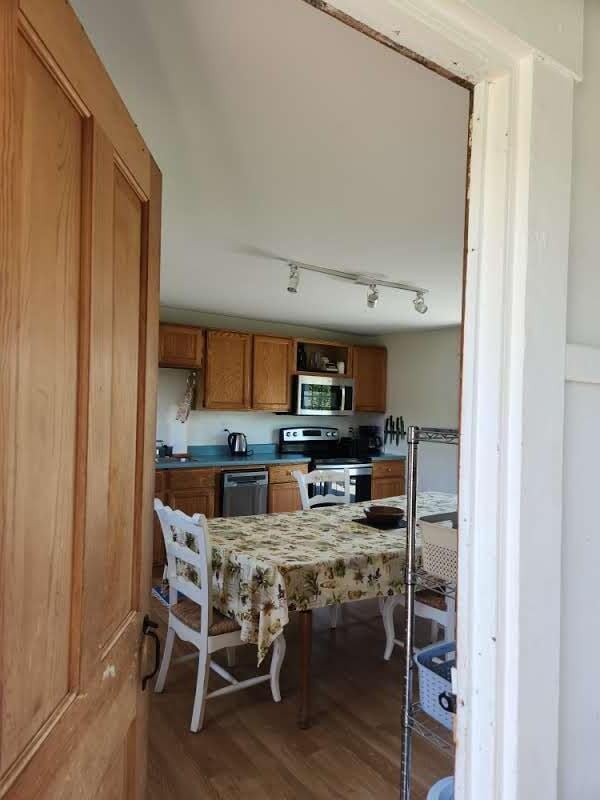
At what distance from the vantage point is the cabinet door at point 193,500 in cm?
427

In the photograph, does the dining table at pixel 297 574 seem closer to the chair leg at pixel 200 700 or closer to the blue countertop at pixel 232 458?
the chair leg at pixel 200 700

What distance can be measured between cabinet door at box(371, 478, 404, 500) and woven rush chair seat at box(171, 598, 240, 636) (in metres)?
3.25

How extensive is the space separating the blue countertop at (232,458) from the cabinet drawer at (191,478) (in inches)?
1.8

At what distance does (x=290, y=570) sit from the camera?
209cm

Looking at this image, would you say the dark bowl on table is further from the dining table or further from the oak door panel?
the oak door panel

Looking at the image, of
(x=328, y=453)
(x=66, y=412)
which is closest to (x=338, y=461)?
(x=328, y=453)

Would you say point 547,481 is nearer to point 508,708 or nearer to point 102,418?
point 508,708

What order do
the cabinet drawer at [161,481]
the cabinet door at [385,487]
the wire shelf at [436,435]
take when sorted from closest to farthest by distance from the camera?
the wire shelf at [436,435], the cabinet drawer at [161,481], the cabinet door at [385,487]

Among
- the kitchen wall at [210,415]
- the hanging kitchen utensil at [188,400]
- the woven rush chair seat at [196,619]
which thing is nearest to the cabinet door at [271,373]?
the kitchen wall at [210,415]

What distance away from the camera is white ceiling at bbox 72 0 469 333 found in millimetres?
1142

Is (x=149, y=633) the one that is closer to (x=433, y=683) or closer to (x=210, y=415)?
(x=433, y=683)

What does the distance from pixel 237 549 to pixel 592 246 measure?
73.7 inches

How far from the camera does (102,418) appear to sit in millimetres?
842

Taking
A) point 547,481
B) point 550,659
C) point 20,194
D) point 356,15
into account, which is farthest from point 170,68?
point 550,659
